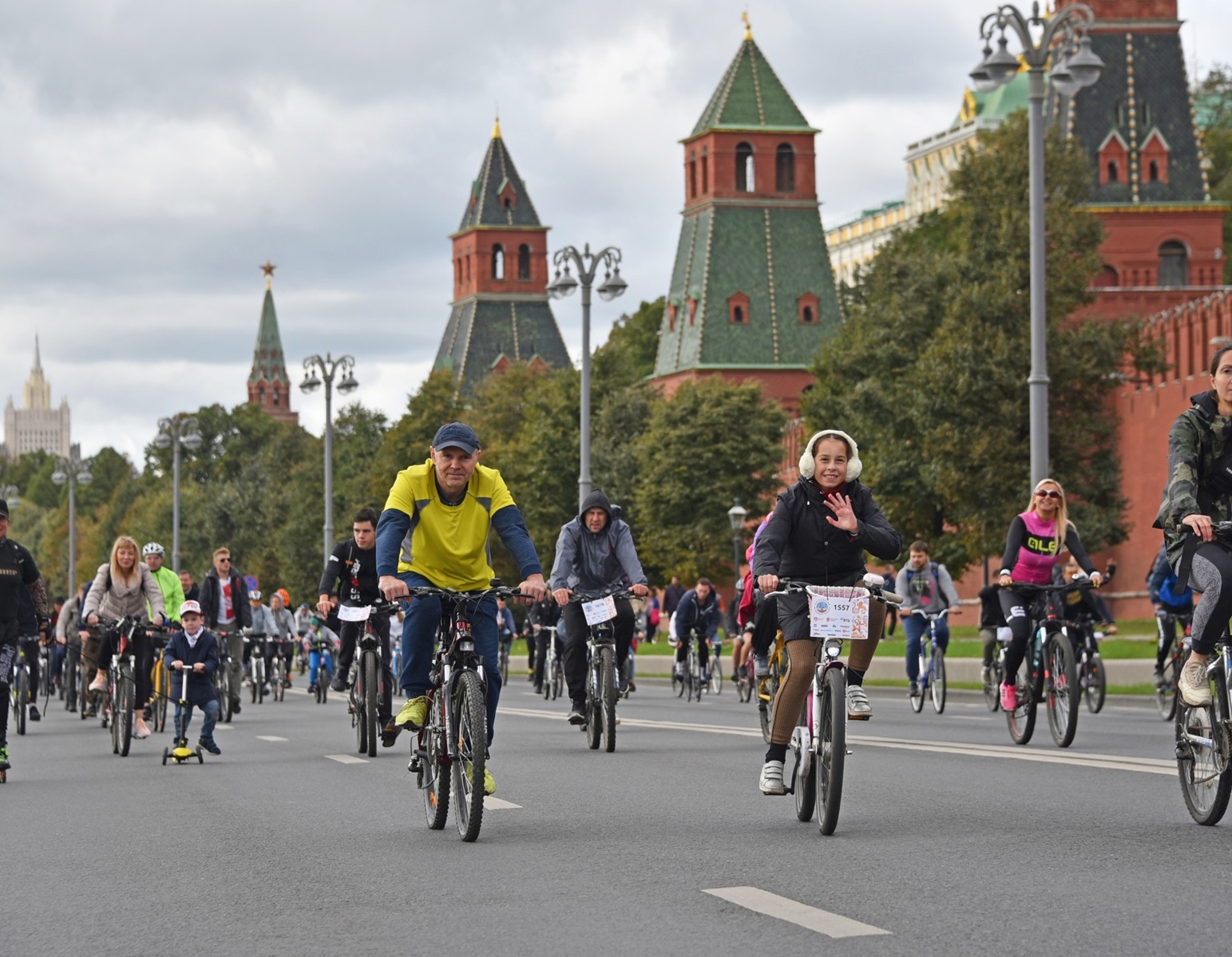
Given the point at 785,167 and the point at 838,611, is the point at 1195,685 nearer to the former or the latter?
the point at 838,611

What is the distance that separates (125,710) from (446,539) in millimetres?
8545

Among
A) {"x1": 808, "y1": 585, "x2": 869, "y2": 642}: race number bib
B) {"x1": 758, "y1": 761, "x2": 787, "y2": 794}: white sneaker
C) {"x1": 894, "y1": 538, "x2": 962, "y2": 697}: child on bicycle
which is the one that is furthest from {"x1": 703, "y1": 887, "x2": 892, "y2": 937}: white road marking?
{"x1": 894, "y1": 538, "x2": 962, "y2": 697}: child on bicycle

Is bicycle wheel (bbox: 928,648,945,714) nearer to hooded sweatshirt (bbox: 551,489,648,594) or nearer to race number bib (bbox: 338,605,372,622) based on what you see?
hooded sweatshirt (bbox: 551,489,648,594)

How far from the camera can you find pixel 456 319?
15462 centimetres

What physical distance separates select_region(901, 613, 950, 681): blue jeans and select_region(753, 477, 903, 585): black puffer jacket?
1235cm

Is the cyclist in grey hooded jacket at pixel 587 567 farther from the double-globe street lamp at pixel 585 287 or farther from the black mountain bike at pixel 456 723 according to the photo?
the double-globe street lamp at pixel 585 287

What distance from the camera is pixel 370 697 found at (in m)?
16.5

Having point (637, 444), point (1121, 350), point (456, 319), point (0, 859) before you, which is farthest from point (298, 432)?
point (0, 859)

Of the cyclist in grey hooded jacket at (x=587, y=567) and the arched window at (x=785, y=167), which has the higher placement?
the arched window at (x=785, y=167)

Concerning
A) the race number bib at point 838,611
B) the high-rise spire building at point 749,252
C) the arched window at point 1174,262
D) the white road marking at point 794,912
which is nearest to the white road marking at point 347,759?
the race number bib at point 838,611

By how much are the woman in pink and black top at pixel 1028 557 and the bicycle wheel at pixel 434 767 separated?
662cm

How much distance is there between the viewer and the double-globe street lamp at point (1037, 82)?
27.2 metres

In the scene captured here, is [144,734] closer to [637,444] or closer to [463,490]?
[463,490]

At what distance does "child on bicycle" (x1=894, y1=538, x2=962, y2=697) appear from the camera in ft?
75.0
